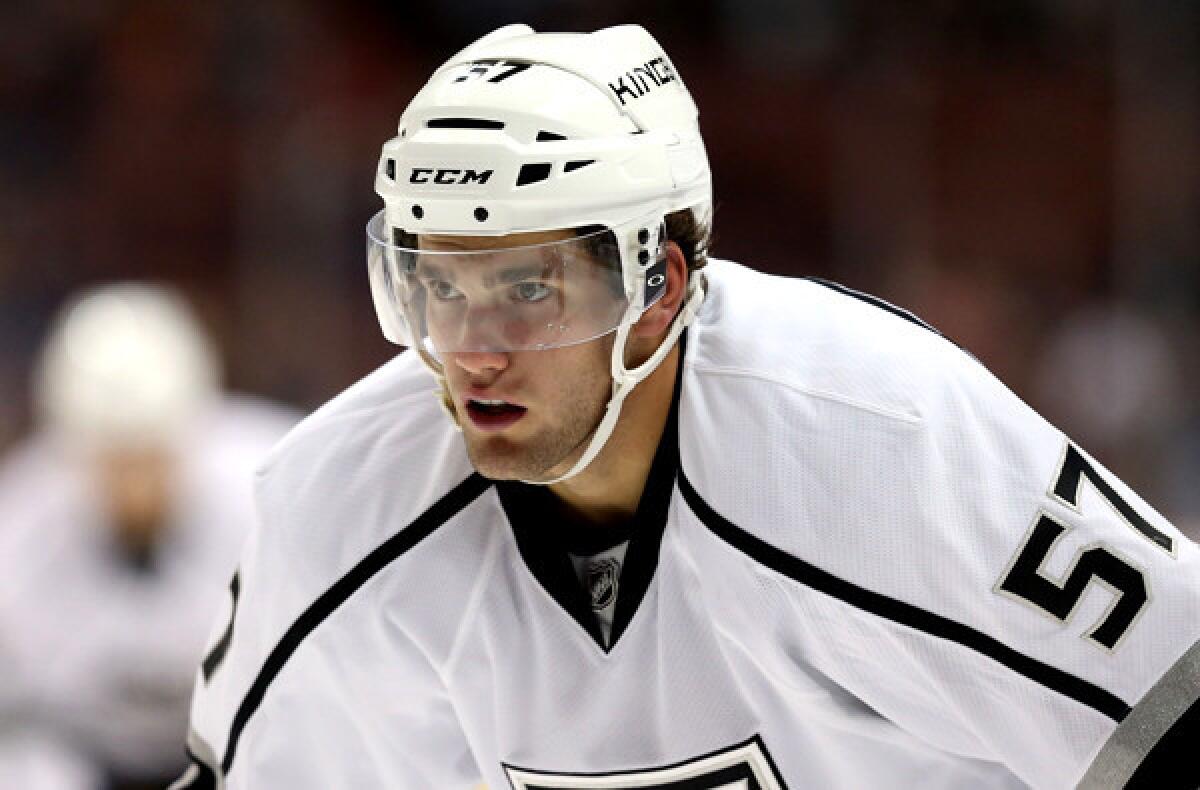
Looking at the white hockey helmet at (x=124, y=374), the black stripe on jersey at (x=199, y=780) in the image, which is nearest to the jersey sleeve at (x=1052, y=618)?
the black stripe on jersey at (x=199, y=780)

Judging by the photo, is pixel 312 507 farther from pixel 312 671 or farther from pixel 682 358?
pixel 682 358

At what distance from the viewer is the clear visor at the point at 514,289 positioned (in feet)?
6.94

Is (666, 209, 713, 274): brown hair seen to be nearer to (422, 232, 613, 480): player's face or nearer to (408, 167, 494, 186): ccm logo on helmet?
(422, 232, 613, 480): player's face

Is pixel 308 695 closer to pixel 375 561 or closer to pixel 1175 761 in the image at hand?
pixel 375 561

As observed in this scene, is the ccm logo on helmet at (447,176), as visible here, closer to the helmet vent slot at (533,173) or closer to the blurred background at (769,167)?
the helmet vent slot at (533,173)

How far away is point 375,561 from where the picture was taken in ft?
7.59

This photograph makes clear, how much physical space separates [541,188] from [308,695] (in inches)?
29.2

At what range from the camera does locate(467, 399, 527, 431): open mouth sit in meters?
2.14

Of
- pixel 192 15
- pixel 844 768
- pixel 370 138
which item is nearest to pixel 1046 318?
pixel 370 138

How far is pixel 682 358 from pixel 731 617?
0.31m

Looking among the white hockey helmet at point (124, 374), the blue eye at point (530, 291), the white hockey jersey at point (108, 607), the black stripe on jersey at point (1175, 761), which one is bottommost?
the white hockey jersey at point (108, 607)

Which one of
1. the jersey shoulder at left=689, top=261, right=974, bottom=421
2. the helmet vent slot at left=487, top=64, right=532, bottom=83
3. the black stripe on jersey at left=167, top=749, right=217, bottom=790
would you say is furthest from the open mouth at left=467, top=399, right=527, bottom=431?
the black stripe on jersey at left=167, top=749, right=217, bottom=790

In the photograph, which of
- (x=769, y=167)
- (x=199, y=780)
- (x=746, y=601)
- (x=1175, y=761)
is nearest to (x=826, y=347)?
(x=746, y=601)

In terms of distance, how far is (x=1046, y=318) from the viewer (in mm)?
5355
